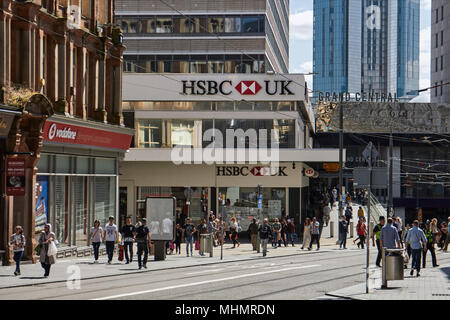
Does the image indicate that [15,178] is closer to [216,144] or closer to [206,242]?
[206,242]

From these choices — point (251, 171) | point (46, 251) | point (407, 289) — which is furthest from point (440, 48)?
point (407, 289)

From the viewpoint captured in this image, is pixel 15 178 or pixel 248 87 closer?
pixel 15 178

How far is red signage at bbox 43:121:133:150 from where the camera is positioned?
28.3m

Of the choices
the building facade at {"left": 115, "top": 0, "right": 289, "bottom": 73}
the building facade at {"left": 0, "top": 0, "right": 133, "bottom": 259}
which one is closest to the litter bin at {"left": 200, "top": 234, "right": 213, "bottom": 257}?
the building facade at {"left": 0, "top": 0, "right": 133, "bottom": 259}

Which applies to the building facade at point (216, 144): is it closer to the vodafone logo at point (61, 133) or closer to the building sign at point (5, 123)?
the vodafone logo at point (61, 133)

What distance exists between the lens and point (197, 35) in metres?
66.4

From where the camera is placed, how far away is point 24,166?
25.3m

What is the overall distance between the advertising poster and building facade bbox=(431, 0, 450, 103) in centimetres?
8515

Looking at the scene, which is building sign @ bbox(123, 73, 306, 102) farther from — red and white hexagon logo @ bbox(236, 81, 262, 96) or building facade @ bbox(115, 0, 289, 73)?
building facade @ bbox(115, 0, 289, 73)

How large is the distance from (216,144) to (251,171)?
2834 millimetres

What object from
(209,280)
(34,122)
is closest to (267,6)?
(34,122)

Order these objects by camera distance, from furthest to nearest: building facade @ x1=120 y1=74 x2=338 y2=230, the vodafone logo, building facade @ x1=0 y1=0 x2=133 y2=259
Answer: building facade @ x1=120 y1=74 x2=338 y2=230 < the vodafone logo < building facade @ x1=0 y1=0 x2=133 y2=259

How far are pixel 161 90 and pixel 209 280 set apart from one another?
29.6 meters
